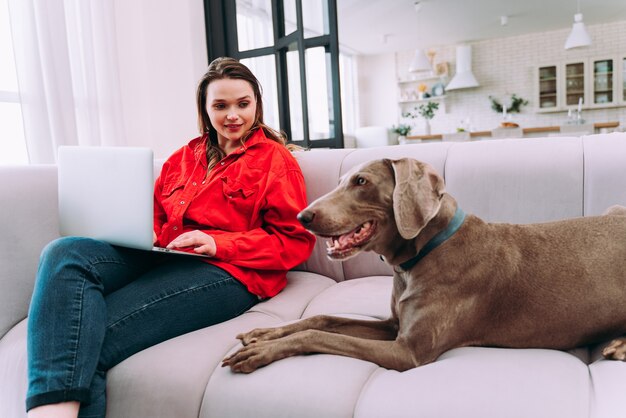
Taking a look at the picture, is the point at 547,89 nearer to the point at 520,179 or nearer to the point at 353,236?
the point at 520,179

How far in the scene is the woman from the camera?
3.90ft

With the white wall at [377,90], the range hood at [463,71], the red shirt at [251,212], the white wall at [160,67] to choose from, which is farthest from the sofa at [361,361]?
the white wall at [377,90]

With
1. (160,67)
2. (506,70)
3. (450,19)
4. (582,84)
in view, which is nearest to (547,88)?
(582,84)

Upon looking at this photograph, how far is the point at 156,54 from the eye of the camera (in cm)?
373

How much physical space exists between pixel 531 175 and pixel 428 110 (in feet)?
26.8

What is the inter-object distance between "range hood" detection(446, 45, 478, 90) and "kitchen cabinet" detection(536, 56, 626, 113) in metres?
1.27

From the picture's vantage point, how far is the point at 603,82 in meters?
9.44

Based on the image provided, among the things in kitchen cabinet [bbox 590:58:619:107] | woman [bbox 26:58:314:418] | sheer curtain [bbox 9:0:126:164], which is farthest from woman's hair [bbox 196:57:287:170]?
kitchen cabinet [bbox 590:58:619:107]

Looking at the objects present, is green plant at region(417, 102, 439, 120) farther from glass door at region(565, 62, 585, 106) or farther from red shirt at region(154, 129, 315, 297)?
red shirt at region(154, 129, 315, 297)

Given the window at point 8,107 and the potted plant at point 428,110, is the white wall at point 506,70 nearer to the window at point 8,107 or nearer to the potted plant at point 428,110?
the potted plant at point 428,110

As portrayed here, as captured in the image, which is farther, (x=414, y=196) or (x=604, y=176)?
(x=604, y=176)

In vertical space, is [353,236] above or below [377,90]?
below

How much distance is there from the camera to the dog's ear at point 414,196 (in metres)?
1.18

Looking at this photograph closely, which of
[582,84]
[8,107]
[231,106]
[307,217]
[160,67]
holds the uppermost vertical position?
[582,84]
